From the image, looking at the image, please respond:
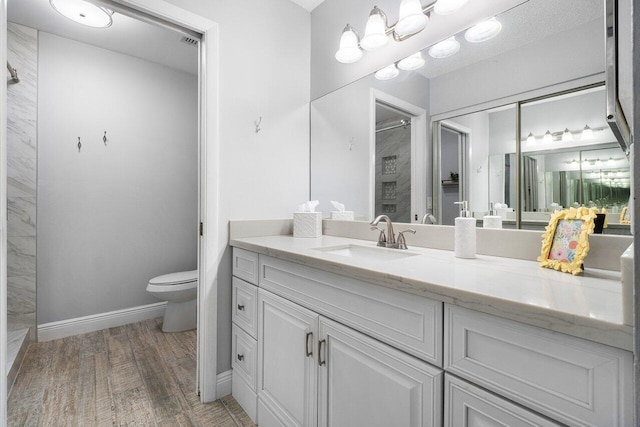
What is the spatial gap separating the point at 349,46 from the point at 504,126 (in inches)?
39.4

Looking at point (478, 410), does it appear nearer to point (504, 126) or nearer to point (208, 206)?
point (504, 126)

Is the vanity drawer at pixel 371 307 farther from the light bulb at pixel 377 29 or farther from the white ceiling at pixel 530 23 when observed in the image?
the light bulb at pixel 377 29

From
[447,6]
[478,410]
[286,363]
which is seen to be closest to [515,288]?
[478,410]

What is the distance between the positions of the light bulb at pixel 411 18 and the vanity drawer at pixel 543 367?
131cm

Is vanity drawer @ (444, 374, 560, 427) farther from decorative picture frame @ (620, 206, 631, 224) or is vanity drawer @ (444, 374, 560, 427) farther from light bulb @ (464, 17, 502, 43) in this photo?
light bulb @ (464, 17, 502, 43)

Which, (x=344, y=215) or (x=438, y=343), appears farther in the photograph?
(x=344, y=215)

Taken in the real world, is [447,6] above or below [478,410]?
above

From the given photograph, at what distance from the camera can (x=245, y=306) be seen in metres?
1.57

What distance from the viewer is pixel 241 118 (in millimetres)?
1771

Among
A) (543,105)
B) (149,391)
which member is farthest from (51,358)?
(543,105)

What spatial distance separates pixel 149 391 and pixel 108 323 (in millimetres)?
1192

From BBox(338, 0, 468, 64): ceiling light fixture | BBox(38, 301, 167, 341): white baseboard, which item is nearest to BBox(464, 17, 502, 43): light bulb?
BBox(338, 0, 468, 64): ceiling light fixture

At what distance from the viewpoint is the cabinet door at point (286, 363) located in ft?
3.71

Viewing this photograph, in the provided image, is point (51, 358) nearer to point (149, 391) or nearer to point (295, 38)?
point (149, 391)
